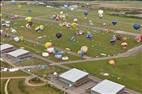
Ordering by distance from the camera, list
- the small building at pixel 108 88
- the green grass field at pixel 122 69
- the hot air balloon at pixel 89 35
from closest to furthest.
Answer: the small building at pixel 108 88
the green grass field at pixel 122 69
the hot air balloon at pixel 89 35

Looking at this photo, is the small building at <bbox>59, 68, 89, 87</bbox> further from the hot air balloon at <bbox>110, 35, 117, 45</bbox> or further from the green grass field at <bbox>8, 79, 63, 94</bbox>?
the hot air balloon at <bbox>110, 35, 117, 45</bbox>

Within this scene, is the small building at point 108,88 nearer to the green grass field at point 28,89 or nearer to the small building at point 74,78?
the small building at point 74,78

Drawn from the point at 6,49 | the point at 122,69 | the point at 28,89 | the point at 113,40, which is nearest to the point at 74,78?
the point at 28,89

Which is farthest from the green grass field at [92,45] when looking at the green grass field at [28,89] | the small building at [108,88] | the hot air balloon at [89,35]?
the small building at [108,88]

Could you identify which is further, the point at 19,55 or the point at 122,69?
the point at 19,55

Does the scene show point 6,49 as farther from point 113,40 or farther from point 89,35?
A: point 113,40

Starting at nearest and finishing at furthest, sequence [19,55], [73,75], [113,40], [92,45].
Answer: [73,75] → [19,55] → [92,45] → [113,40]

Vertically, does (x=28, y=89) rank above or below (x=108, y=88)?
below

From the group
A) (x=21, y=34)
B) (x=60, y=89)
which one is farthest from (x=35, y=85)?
(x=21, y=34)
